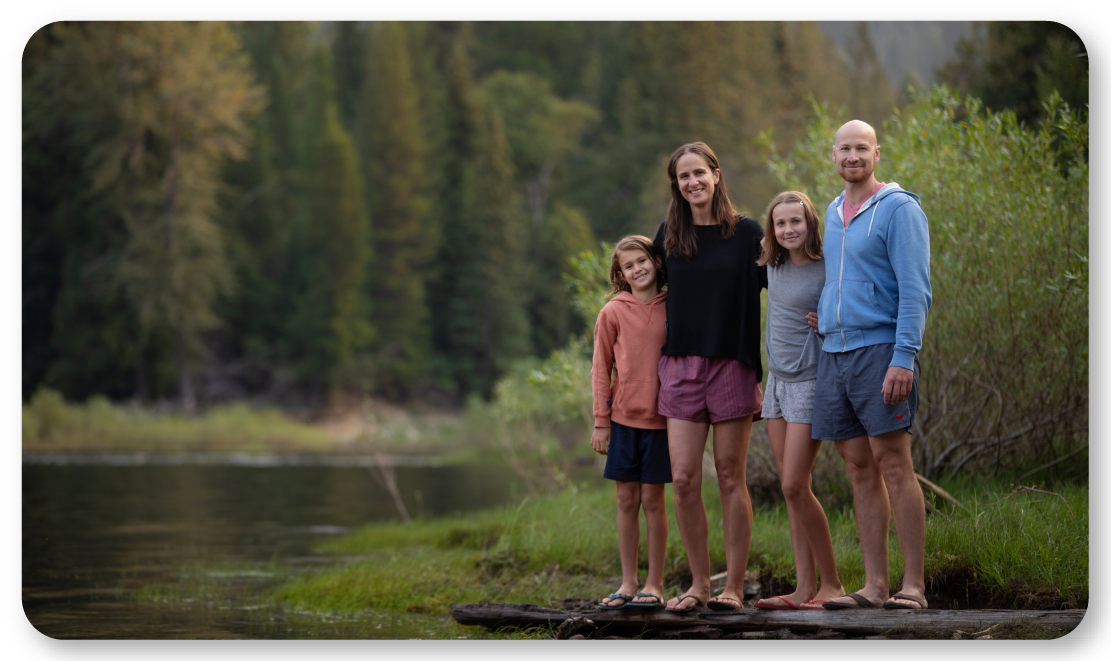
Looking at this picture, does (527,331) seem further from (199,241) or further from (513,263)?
(199,241)

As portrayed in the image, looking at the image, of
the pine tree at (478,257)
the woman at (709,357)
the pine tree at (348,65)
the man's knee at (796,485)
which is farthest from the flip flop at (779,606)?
the pine tree at (348,65)

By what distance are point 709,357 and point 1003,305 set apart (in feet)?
11.0

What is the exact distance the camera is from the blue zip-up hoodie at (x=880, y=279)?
4277 mm

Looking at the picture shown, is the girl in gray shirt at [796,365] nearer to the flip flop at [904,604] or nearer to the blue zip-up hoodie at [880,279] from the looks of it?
the blue zip-up hoodie at [880,279]

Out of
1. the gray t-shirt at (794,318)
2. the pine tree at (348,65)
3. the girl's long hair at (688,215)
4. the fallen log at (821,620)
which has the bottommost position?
the fallen log at (821,620)

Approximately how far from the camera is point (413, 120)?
126ft

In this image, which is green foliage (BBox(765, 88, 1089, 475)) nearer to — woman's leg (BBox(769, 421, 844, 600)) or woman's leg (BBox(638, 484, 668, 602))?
woman's leg (BBox(769, 421, 844, 600))

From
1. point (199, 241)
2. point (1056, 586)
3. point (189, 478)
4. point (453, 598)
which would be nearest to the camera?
point (1056, 586)

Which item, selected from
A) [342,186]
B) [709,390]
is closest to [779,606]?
[709,390]

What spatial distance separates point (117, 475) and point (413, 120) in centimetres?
→ 2264

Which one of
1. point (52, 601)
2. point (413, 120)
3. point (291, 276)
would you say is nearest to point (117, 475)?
point (52, 601)

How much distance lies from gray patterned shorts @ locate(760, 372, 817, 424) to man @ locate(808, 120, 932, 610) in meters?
0.09

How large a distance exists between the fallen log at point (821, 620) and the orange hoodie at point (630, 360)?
88cm

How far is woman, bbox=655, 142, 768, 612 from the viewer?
4707 mm
